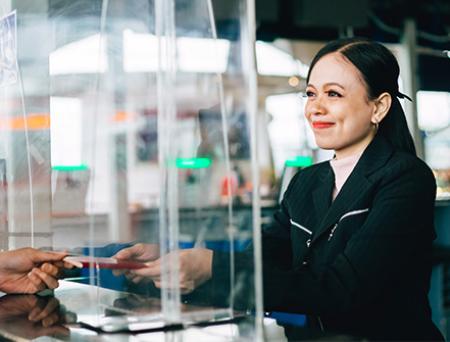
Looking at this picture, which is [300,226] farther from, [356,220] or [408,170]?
[408,170]

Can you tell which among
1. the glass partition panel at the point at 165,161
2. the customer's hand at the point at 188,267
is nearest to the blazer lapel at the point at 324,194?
the glass partition panel at the point at 165,161

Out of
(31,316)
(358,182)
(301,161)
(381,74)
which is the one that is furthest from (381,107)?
(301,161)

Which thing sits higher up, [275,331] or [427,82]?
[427,82]

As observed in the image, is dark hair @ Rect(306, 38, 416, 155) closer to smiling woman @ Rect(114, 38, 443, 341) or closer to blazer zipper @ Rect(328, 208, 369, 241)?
smiling woman @ Rect(114, 38, 443, 341)

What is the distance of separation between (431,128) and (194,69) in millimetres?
5342

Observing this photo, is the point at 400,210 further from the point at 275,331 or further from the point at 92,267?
the point at 92,267

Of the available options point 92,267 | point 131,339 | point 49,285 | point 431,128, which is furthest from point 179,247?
point 431,128

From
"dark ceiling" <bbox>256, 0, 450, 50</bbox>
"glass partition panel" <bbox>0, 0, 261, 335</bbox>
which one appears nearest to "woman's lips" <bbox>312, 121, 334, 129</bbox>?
"glass partition panel" <bbox>0, 0, 261, 335</bbox>

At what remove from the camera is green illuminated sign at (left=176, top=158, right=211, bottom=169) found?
118 cm

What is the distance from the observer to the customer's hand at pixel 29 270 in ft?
6.21

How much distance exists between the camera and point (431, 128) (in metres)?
6.25

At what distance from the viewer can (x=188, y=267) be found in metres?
1.20

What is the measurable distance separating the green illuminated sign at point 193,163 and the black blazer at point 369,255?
36 centimetres

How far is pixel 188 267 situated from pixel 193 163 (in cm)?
17
